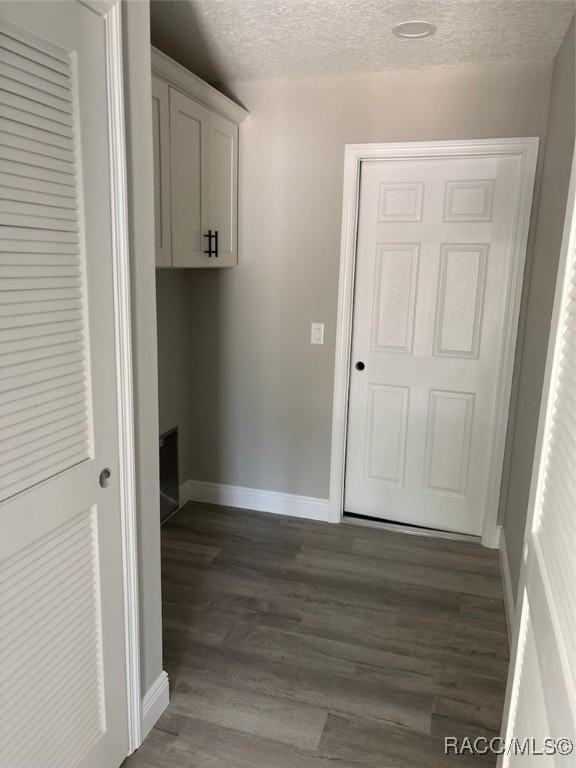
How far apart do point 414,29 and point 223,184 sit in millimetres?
1159

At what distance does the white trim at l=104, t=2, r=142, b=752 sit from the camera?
142 centimetres

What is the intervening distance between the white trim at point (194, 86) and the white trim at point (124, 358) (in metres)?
0.94

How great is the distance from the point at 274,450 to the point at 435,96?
2.09 m

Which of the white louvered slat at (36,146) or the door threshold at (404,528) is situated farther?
the door threshold at (404,528)

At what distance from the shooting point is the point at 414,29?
238cm

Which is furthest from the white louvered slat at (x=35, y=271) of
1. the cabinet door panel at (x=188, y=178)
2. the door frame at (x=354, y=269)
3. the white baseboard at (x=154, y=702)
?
the door frame at (x=354, y=269)

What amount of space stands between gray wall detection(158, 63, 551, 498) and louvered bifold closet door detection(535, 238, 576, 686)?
1.98m

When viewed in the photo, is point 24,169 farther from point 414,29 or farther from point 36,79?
point 414,29

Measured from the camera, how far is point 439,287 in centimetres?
303

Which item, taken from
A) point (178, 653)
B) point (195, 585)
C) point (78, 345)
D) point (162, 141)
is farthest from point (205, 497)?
point (78, 345)

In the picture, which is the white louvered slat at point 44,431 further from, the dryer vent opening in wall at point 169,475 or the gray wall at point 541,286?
the dryer vent opening in wall at point 169,475

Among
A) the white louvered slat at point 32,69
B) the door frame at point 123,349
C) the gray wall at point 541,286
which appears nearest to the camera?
the white louvered slat at point 32,69

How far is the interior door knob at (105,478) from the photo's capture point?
1.54m

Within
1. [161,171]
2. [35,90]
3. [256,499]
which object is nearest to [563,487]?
[35,90]
